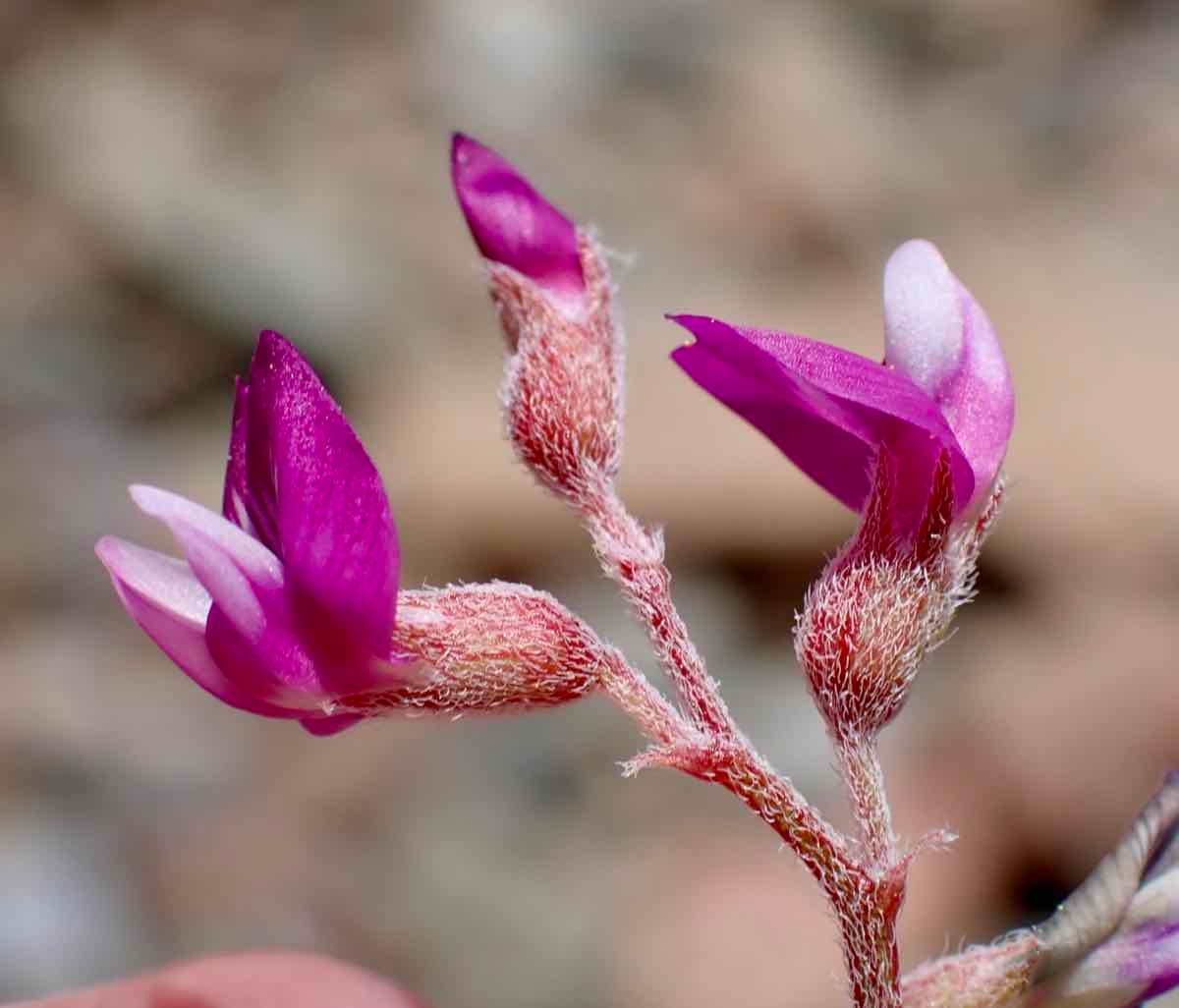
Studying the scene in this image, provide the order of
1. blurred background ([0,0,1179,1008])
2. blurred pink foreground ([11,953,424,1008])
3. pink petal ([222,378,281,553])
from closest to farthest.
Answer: pink petal ([222,378,281,553]), blurred pink foreground ([11,953,424,1008]), blurred background ([0,0,1179,1008])

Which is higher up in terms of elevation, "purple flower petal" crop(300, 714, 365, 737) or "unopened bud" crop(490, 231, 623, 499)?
"unopened bud" crop(490, 231, 623, 499)

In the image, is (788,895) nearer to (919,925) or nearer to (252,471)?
(919,925)

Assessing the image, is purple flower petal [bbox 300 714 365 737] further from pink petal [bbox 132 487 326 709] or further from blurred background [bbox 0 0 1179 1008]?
blurred background [bbox 0 0 1179 1008]

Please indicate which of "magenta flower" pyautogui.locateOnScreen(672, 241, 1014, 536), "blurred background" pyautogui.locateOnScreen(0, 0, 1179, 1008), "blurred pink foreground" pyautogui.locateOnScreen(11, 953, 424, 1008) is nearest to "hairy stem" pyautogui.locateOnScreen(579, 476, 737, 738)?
"magenta flower" pyautogui.locateOnScreen(672, 241, 1014, 536)

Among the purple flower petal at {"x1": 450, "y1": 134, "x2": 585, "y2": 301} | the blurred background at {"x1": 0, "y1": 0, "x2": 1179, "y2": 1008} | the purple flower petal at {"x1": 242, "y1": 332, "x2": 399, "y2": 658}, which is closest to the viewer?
the purple flower petal at {"x1": 242, "y1": 332, "x2": 399, "y2": 658}

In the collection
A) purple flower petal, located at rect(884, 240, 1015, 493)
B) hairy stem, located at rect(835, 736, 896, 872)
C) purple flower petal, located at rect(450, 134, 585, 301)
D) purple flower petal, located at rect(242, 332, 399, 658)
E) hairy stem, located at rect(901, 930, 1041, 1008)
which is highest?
purple flower petal, located at rect(450, 134, 585, 301)

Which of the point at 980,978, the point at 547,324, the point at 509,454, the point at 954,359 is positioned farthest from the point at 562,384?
the point at 509,454

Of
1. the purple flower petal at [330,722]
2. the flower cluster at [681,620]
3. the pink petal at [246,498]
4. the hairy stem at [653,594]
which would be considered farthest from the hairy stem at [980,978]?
the pink petal at [246,498]
